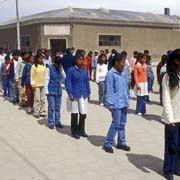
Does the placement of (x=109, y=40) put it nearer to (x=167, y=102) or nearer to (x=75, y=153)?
A: (x=75, y=153)

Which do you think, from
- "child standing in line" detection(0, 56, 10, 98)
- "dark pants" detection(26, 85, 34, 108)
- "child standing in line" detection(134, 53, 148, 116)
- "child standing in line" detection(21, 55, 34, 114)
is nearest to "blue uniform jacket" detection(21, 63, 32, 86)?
"child standing in line" detection(21, 55, 34, 114)

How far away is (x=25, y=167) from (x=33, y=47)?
90.4ft

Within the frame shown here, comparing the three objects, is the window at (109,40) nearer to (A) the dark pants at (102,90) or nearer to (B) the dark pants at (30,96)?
(A) the dark pants at (102,90)

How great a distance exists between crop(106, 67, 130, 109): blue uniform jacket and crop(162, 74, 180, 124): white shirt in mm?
1362

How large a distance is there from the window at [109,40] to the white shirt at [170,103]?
1122 inches

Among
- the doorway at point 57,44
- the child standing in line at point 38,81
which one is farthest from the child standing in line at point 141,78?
the doorway at point 57,44

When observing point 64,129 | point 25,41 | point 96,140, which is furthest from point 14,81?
point 25,41

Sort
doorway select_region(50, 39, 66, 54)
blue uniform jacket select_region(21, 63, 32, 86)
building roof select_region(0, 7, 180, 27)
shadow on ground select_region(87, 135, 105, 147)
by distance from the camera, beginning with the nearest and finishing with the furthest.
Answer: shadow on ground select_region(87, 135, 105, 147) < blue uniform jacket select_region(21, 63, 32, 86) < doorway select_region(50, 39, 66, 54) < building roof select_region(0, 7, 180, 27)

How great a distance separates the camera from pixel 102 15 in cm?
3528

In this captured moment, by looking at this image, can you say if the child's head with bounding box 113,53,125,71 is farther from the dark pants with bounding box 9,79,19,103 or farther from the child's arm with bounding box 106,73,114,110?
the dark pants with bounding box 9,79,19,103

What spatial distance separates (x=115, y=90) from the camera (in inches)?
247

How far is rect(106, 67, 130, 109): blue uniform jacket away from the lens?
6.20 metres

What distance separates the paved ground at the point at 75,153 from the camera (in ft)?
17.8

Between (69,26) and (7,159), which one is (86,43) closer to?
(69,26)
